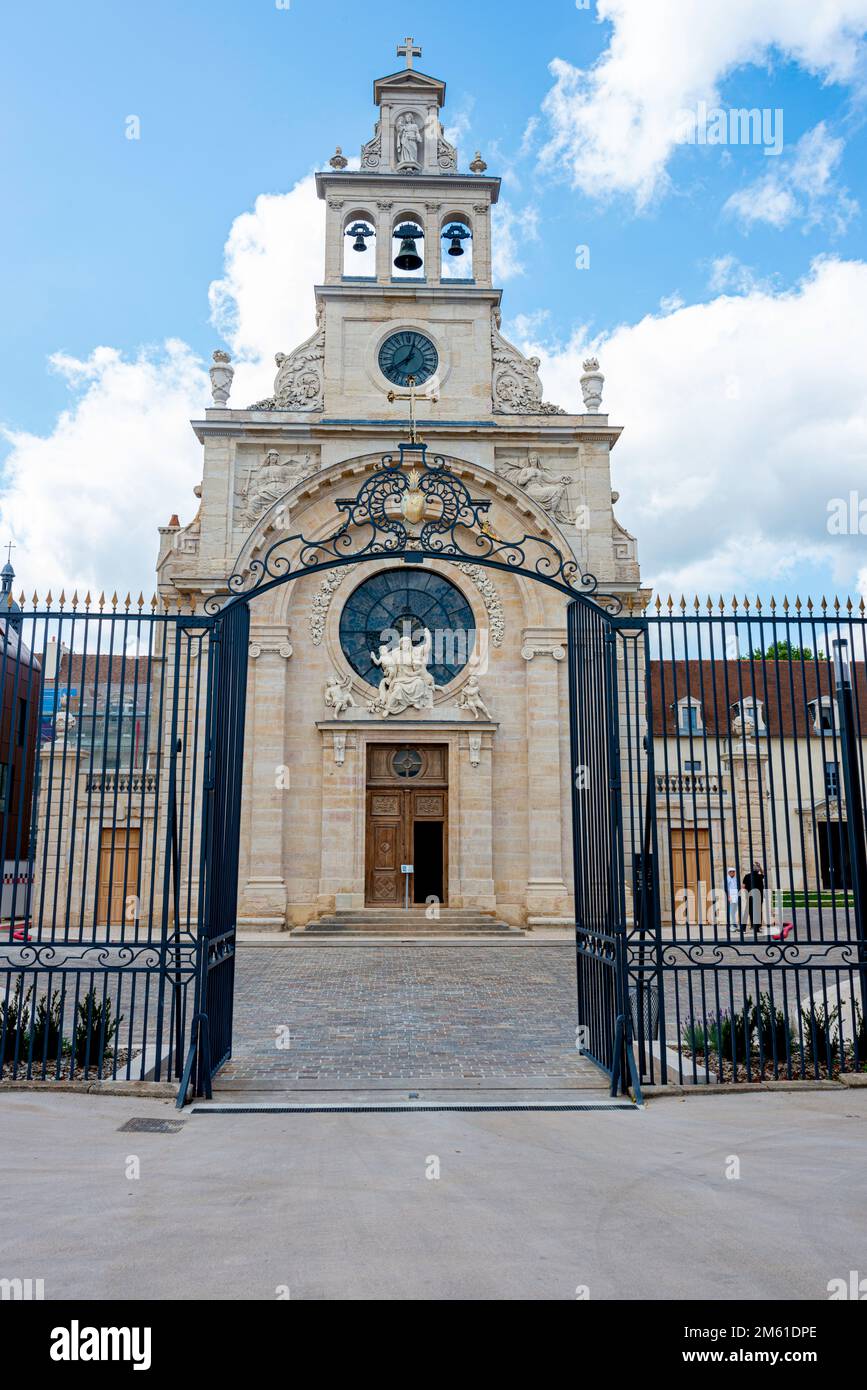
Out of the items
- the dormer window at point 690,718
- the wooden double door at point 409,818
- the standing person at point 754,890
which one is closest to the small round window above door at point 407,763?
the wooden double door at point 409,818

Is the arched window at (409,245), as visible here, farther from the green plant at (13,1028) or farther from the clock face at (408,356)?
the green plant at (13,1028)

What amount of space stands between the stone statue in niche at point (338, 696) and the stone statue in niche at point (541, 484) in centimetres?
600

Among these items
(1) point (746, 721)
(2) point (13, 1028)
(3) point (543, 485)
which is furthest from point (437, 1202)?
(3) point (543, 485)

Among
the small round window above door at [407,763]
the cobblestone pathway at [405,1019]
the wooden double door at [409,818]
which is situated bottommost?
the cobblestone pathway at [405,1019]

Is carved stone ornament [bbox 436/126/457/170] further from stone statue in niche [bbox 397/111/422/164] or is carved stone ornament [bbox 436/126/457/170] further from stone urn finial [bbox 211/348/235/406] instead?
stone urn finial [bbox 211/348/235/406]

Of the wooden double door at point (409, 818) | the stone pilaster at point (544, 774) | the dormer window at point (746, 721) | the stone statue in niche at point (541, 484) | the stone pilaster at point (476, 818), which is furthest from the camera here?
the stone statue in niche at point (541, 484)

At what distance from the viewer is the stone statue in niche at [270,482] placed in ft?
71.5

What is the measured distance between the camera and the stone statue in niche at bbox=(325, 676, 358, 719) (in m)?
21.1

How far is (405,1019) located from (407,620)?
12.3m

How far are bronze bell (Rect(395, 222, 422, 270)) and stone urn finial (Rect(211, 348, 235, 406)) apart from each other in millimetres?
4955

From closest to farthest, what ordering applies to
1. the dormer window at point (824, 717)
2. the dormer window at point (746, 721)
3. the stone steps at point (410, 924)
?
the dormer window at point (824, 717)
the dormer window at point (746, 721)
the stone steps at point (410, 924)

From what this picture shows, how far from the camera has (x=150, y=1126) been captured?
6.45 m

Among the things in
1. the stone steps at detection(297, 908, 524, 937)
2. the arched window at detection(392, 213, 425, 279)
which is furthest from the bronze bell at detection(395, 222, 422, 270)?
the stone steps at detection(297, 908, 524, 937)
